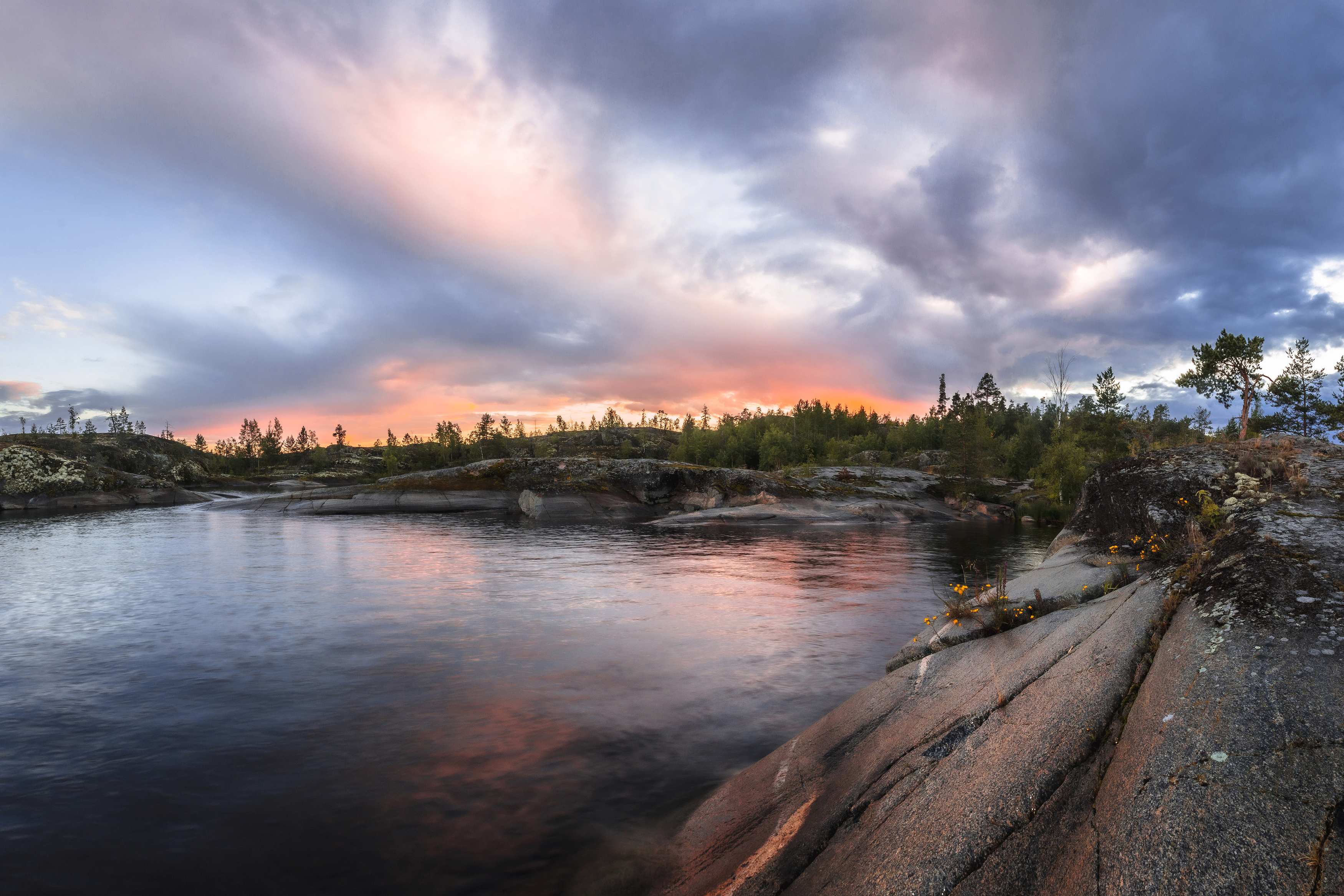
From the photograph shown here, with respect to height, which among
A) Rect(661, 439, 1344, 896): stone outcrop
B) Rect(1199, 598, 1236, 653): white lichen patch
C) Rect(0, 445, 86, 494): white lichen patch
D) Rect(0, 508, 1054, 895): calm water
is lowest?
Rect(0, 508, 1054, 895): calm water

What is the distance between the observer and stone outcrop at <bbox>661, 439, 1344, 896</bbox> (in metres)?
3.09

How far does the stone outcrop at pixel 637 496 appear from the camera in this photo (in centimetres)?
5422

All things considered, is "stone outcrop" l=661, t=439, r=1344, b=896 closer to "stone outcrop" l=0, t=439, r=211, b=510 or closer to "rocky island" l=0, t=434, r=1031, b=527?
"rocky island" l=0, t=434, r=1031, b=527

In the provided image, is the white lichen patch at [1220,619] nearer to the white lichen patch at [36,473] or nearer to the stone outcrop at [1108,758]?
the stone outcrop at [1108,758]

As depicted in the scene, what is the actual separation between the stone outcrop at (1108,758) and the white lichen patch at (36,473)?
8235 centimetres

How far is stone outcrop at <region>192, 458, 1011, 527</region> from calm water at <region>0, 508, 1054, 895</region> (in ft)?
100

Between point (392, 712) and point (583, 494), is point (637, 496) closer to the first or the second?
point (583, 494)

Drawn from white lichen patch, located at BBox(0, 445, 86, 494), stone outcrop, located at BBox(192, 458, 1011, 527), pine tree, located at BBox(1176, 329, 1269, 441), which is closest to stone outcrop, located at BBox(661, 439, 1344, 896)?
pine tree, located at BBox(1176, 329, 1269, 441)

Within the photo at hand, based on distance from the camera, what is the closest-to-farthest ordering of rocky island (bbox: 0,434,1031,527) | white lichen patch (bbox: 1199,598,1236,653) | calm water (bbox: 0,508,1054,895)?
white lichen patch (bbox: 1199,598,1236,653), calm water (bbox: 0,508,1054,895), rocky island (bbox: 0,434,1031,527)

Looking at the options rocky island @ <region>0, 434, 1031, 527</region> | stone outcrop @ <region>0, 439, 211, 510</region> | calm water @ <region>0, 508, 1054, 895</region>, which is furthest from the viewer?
stone outcrop @ <region>0, 439, 211, 510</region>

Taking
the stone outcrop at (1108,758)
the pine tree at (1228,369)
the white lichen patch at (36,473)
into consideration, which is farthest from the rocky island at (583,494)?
the stone outcrop at (1108,758)

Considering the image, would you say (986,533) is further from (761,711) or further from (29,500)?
(29,500)

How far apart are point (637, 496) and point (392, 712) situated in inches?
2108

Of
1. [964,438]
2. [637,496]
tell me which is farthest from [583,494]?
[964,438]
